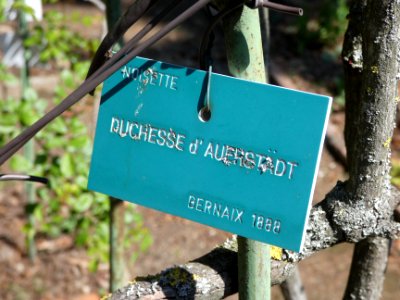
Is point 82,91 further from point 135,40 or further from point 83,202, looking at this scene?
point 83,202

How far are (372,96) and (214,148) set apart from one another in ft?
1.05

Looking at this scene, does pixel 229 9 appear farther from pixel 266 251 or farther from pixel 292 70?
pixel 292 70

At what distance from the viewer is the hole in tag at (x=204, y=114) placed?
3.24ft

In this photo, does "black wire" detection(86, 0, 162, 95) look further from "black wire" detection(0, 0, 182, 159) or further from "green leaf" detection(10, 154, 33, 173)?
"green leaf" detection(10, 154, 33, 173)

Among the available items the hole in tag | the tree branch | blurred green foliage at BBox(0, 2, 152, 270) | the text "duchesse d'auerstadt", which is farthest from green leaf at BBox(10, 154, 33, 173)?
the hole in tag

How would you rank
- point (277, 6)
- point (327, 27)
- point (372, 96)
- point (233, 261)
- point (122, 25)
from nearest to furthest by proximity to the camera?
point (277, 6) < point (122, 25) < point (372, 96) < point (233, 261) < point (327, 27)

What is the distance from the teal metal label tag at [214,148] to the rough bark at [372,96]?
0.25 metres

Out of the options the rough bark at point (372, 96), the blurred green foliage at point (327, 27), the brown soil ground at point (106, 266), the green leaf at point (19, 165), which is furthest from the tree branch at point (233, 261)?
the blurred green foliage at point (327, 27)

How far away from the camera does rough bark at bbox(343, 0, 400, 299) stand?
1.08 metres

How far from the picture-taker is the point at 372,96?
1.13m

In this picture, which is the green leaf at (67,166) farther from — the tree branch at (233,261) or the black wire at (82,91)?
the black wire at (82,91)

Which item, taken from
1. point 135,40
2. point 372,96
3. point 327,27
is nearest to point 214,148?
point 135,40

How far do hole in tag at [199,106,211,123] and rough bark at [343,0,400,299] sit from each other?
307 millimetres

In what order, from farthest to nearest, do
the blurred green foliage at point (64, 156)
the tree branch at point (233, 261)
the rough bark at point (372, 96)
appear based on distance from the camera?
the blurred green foliage at point (64, 156)
the tree branch at point (233, 261)
the rough bark at point (372, 96)
